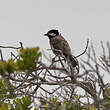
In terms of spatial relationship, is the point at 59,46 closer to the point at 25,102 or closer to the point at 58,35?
the point at 58,35

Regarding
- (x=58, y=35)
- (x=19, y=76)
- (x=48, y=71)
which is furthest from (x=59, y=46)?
(x=48, y=71)

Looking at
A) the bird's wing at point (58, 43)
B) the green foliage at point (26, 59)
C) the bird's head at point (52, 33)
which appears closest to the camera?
the green foliage at point (26, 59)

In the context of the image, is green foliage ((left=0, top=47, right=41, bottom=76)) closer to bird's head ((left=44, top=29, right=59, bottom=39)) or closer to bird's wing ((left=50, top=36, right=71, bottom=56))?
bird's wing ((left=50, top=36, right=71, bottom=56))

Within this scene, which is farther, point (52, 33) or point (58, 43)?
point (52, 33)

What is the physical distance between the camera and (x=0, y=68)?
113 inches

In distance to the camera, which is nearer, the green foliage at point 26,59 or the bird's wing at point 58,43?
the green foliage at point 26,59

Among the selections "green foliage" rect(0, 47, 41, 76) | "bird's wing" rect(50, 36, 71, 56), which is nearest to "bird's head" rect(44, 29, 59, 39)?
"bird's wing" rect(50, 36, 71, 56)

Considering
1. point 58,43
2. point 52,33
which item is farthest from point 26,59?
point 52,33

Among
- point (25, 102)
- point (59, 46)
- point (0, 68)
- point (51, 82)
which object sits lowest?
point (25, 102)

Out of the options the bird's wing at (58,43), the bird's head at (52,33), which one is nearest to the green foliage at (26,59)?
the bird's wing at (58,43)

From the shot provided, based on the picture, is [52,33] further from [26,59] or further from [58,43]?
[26,59]

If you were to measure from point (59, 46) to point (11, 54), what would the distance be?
12.9 feet

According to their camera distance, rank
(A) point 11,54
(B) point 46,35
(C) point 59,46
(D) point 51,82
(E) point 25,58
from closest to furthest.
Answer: (E) point 25,58 → (D) point 51,82 → (A) point 11,54 → (C) point 59,46 → (B) point 46,35

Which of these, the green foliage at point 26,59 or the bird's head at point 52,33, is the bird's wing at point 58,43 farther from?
the green foliage at point 26,59
